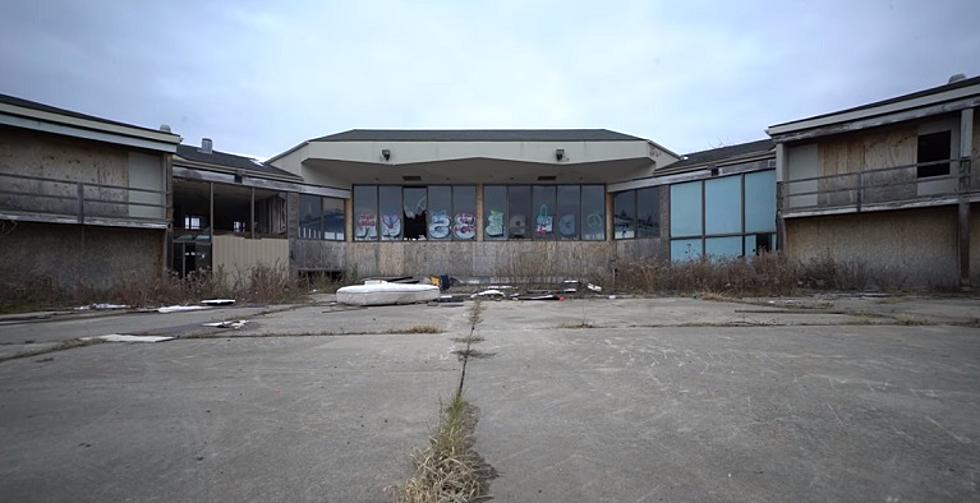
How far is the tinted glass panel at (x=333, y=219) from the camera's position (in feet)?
62.5

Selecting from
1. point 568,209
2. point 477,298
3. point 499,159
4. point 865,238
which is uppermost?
point 499,159

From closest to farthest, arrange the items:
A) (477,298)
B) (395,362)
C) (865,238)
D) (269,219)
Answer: (395,362) < (477,298) < (865,238) < (269,219)

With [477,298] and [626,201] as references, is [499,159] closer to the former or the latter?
[626,201]

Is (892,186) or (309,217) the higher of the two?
(892,186)

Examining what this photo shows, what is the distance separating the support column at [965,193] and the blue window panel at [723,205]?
552cm

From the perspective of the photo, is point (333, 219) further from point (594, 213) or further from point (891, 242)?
point (891, 242)

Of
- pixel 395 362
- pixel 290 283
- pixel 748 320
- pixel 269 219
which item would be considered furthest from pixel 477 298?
pixel 269 219

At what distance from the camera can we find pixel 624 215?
19391 millimetres

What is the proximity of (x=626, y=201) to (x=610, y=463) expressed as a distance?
731 inches

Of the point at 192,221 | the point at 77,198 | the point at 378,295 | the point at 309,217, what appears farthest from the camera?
the point at 192,221

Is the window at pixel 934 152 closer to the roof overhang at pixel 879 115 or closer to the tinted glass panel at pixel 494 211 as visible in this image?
the roof overhang at pixel 879 115

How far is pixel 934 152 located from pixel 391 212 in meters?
17.7

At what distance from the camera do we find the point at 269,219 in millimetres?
19016

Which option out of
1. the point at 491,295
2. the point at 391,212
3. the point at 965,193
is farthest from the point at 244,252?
the point at 965,193
